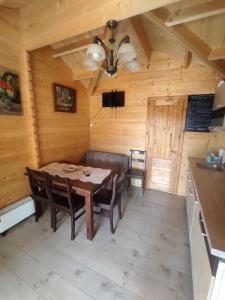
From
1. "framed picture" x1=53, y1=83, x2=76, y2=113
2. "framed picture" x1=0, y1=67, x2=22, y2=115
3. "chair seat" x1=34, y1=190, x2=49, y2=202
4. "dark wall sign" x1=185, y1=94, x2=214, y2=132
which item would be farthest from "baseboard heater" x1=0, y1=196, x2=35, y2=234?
"dark wall sign" x1=185, y1=94, x2=214, y2=132

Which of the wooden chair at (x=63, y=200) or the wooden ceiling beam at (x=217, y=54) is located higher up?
the wooden ceiling beam at (x=217, y=54)

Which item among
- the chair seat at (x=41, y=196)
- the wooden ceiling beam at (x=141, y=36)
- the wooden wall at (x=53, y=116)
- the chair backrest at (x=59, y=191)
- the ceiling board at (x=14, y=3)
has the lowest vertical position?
the chair seat at (x=41, y=196)

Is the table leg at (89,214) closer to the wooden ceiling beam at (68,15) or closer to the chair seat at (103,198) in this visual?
the chair seat at (103,198)

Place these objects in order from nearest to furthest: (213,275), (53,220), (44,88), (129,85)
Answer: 1. (213,275)
2. (53,220)
3. (44,88)
4. (129,85)

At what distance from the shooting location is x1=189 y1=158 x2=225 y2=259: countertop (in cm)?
86

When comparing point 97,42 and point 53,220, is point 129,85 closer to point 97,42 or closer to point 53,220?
point 97,42

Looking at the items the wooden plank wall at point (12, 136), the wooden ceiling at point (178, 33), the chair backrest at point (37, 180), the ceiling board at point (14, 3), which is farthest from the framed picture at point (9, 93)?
the wooden ceiling at point (178, 33)

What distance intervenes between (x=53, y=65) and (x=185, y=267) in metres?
3.63

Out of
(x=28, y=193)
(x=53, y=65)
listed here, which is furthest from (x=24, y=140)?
(x=53, y=65)

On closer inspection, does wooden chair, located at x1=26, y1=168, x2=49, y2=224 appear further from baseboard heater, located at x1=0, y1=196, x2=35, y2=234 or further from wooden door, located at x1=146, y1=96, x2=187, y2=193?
wooden door, located at x1=146, y1=96, x2=187, y2=193

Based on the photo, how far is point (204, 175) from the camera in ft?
6.20

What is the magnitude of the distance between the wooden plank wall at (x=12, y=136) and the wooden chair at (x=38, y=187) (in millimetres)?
313

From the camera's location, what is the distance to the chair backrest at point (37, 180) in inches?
82.7

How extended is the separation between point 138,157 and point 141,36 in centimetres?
228
